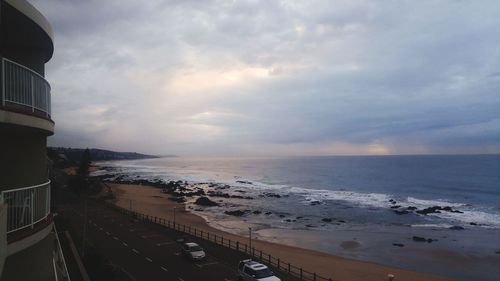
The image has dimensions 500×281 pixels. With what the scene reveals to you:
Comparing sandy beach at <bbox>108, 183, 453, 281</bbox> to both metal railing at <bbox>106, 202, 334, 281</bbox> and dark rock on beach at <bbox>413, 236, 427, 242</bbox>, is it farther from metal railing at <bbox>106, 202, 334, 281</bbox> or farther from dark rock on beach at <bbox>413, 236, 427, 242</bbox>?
dark rock on beach at <bbox>413, 236, 427, 242</bbox>

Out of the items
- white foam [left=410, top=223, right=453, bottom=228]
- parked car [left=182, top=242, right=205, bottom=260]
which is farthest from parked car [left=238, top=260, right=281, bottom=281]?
white foam [left=410, top=223, right=453, bottom=228]

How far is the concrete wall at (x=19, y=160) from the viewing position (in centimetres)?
848

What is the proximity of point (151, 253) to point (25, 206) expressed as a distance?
24406mm

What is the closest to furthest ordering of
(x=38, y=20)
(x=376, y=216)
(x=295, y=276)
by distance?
(x=38, y=20) → (x=295, y=276) → (x=376, y=216)

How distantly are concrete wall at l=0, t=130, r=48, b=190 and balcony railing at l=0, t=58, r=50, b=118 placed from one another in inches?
40.5

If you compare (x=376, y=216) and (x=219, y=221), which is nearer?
(x=219, y=221)

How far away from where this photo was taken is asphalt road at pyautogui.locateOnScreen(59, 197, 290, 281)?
25.0 metres

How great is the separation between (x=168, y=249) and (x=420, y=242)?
30.6 metres

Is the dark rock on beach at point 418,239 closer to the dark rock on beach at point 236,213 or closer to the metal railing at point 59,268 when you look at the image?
the dark rock on beach at point 236,213

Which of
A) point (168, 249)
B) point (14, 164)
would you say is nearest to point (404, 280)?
point (168, 249)

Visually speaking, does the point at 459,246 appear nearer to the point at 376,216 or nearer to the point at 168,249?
the point at 376,216

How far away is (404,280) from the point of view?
29953 millimetres

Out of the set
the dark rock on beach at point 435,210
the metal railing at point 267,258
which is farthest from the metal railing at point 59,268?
the dark rock on beach at point 435,210

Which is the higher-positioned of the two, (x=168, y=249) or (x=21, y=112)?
(x=21, y=112)
